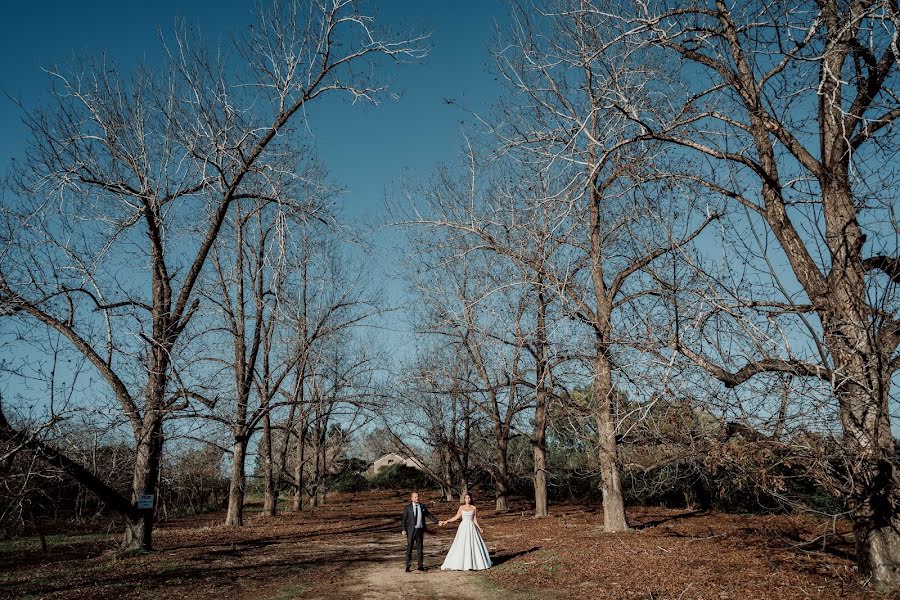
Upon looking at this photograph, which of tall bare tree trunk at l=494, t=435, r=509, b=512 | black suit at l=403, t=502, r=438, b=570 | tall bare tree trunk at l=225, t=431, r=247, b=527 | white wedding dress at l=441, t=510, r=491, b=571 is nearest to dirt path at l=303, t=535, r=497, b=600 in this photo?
white wedding dress at l=441, t=510, r=491, b=571

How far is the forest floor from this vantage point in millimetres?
7738

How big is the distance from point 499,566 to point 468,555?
64 cm

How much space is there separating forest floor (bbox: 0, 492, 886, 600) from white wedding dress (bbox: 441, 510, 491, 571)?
276mm

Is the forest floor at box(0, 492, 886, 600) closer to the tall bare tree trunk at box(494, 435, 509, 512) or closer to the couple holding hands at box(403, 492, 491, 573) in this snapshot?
the couple holding hands at box(403, 492, 491, 573)

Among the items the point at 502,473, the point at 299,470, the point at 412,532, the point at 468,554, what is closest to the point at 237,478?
the point at 502,473

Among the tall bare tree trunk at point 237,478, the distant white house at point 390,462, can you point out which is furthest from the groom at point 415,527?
the distant white house at point 390,462

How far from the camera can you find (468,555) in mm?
10359

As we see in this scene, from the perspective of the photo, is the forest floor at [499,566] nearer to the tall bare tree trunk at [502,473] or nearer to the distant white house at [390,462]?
the tall bare tree trunk at [502,473]

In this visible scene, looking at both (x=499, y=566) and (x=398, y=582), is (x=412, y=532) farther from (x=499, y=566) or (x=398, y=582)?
(x=499, y=566)

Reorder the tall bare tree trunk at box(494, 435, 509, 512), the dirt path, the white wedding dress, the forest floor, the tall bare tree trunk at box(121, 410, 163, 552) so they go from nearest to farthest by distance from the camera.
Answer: the forest floor
the dirt path
the white wedding dress
the tall bare tree trunk at box(121, 410, 163, 552)
the tall bare tree trunk at box(494, 435, 509, 512)

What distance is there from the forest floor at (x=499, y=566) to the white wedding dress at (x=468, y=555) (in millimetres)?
276

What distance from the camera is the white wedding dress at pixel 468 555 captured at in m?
10.3

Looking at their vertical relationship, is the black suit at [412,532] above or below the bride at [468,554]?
above

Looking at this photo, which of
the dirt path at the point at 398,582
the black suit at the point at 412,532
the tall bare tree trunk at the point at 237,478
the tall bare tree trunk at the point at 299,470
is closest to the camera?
the dirt path at the point at 398,582
